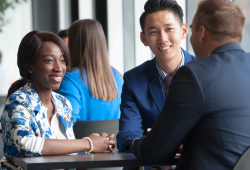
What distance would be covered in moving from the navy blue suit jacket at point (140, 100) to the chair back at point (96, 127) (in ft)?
1.67

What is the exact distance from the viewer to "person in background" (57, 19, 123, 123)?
334 centimetres

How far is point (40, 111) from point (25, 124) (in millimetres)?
175

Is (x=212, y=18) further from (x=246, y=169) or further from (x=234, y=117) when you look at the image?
(x=246, y=169)

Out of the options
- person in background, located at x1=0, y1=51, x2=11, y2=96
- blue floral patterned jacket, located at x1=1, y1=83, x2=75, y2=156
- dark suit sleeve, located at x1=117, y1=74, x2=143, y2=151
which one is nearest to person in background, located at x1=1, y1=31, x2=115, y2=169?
blue floral patterned jacket, located at x1=1, y1=83, x2=75, y2=156

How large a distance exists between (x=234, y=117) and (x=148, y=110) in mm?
672

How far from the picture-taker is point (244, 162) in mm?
1618

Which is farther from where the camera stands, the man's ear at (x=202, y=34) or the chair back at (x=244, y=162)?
the man's ear at (x=202, y=34)

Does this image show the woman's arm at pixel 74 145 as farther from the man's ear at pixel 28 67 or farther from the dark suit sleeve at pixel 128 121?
the man's ear at pixel 28 67

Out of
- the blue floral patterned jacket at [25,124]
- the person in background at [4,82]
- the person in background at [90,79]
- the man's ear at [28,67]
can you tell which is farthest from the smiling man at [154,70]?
the person in background at [4,82]

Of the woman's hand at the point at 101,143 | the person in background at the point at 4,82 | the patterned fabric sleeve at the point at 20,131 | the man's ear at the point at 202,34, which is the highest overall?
the man's ear at the point at 202,34

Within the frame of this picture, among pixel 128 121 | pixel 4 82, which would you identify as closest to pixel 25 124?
pixel 128 121

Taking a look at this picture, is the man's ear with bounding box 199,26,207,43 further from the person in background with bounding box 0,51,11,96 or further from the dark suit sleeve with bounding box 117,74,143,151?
the person in background with bounding box 0,51,11,96

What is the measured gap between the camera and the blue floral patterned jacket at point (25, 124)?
209cm

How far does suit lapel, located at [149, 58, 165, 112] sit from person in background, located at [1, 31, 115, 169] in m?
0.30
